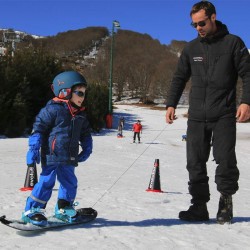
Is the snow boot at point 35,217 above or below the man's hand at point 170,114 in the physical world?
below

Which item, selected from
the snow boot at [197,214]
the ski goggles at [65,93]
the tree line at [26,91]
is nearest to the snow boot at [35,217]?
the ski goggles at [65,93]

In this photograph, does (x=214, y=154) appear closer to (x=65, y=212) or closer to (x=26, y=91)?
(x=65, y=212)

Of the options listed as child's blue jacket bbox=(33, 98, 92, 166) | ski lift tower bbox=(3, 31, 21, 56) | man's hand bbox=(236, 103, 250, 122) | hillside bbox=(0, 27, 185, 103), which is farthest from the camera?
hillside bbox=(0, 27, 185, 103)

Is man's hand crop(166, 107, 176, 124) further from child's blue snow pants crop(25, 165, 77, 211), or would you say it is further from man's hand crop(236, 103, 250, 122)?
child's blue snow pants crop(25, 165, 77, 211)

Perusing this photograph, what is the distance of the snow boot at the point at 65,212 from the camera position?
404 centimetres

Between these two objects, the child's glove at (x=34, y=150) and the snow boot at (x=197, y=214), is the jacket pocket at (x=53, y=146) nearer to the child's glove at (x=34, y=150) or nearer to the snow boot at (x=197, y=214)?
the child's glove at (x=34, y=150)

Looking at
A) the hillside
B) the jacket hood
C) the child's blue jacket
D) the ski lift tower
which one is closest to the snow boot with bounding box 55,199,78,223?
the child's blue jacket

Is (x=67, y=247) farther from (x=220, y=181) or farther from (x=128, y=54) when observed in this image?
(x=128, y=54)

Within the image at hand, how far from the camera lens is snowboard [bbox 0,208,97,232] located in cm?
362

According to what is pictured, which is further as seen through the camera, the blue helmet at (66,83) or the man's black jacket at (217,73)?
the man's black jacket at (217,73)

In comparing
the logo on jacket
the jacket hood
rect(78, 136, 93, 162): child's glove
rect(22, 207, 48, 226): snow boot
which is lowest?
rect(22, 207, 48, 226): snow boot

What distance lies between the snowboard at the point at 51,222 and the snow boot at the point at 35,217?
0.03 meters

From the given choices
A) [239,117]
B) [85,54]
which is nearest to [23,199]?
[239,117]

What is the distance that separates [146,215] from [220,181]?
106 cm
